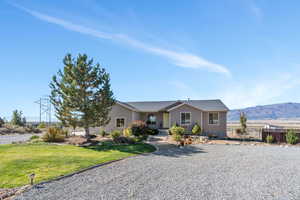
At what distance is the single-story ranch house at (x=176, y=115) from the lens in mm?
22219

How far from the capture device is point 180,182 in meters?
6.46

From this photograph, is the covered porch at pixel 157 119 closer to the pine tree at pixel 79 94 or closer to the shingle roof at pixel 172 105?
the shingle roof at pixel 172 105

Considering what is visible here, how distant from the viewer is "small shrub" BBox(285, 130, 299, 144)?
54.2ft

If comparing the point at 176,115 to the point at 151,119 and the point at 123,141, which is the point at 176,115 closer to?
the point at 151,119

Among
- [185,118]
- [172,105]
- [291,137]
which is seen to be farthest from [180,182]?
[172,105]

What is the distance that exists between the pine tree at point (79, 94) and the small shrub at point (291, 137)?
16.5 metres

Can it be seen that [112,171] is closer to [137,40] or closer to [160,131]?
[137,40]

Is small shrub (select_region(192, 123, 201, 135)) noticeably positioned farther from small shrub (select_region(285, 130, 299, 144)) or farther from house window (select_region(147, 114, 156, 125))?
small shrub (select_region(285, 130, 299, 144))

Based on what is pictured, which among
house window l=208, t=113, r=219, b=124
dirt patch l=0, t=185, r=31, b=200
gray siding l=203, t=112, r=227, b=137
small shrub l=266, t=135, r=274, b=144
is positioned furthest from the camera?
house window l=208, t=113, r=219, b=124

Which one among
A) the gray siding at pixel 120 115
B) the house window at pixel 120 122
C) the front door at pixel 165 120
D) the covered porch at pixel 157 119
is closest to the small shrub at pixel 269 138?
the covered porch at pixel 157 119

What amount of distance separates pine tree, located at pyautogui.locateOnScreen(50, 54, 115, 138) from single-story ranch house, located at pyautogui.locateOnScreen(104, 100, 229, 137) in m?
8.32

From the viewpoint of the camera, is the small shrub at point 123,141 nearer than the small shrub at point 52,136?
Yes

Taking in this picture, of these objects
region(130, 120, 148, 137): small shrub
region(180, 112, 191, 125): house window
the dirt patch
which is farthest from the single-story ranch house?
the dirt patch

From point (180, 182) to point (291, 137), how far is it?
15.4 m
